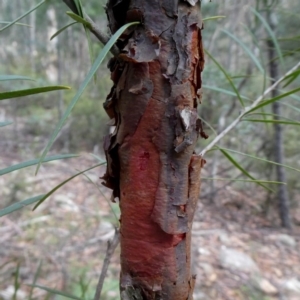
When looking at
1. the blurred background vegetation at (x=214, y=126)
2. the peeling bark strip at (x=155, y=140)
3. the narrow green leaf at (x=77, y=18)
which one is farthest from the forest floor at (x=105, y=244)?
the narrow green leaf at (x=77, y=18)

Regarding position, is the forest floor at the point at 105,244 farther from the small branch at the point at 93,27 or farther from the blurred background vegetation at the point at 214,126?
the small branch at the point at 93,27

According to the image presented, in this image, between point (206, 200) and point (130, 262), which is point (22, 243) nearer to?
point (206, 200)

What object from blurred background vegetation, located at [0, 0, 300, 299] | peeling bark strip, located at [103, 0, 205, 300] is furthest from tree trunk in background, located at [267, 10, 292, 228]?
peeling bark strip, located at [103, 0, 205, 300]

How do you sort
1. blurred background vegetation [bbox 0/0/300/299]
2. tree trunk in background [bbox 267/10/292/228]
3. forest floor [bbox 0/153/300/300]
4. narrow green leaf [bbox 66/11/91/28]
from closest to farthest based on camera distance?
1. narrow green leaf [bbox 66/11/91/28]
2. forest floor [bbox 0/153/300/300]
3. tree trunk in background [bbox 267/10/292/228]
4. blurred background vegetation [bbox 0/0/300/299]

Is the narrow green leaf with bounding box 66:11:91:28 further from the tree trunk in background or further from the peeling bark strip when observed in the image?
the tree trunk in background

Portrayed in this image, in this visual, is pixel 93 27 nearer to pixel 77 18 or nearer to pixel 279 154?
pixel 77 18

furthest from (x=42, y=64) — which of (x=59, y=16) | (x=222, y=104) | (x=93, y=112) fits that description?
(x=222, y=104)
